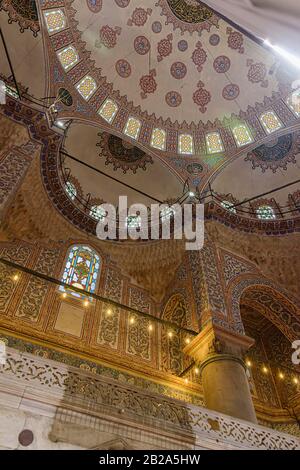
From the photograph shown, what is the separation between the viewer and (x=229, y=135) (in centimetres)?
1136

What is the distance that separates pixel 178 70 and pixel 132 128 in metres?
2.80

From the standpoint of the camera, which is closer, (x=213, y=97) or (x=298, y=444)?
(x=298, y=444)

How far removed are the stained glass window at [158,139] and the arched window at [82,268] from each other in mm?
4055

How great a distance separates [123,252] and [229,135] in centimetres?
527

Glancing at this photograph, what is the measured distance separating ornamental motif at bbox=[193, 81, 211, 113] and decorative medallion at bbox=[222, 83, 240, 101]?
1.77 ft

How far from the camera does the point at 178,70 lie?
460 inches

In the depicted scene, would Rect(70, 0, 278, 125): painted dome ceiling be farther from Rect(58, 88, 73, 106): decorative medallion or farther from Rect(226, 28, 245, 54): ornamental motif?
Rect(58, 88, 73, 106): decorative medallion

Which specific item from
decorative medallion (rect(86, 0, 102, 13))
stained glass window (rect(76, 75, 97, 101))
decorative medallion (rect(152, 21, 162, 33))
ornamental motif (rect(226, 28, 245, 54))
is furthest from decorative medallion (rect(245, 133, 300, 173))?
decorative medallion (rect(86, 0, 102, 13))

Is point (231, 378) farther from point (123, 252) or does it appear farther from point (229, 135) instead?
point (229, 135)

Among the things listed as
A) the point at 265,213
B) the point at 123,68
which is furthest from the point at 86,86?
the point at 265,213

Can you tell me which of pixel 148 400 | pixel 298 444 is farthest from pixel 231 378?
pixel 148 400

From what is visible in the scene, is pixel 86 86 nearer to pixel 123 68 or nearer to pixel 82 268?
pixel 123 68

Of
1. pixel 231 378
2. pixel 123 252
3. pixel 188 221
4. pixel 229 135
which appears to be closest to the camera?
pixel 231 378
